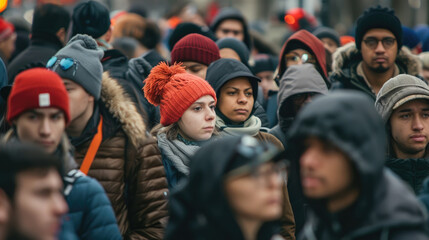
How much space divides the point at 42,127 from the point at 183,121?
1607 mm

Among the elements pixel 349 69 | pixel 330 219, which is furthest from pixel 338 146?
pixel 349 69

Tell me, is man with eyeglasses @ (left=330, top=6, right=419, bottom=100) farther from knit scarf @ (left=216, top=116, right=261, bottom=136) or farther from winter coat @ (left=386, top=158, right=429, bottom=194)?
winter coat @ (left=386, top=158, right=429, bottom=194)

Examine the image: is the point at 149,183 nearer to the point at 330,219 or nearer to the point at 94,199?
the point at 94,199

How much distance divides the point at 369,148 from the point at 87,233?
189 centimetres

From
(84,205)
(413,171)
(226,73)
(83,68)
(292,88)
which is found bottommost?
(413,171)

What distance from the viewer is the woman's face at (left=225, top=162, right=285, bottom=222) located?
3607 mm

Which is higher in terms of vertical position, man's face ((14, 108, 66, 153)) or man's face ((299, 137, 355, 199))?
man's face ((299, 137, 355, 199))

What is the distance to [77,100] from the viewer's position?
5.26 meters

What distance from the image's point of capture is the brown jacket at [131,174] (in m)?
5.14

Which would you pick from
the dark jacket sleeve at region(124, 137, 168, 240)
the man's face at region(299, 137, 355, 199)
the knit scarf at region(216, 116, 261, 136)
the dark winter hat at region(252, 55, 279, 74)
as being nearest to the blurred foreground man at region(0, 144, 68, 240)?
the man's face at region(299, 137, 355, 199)

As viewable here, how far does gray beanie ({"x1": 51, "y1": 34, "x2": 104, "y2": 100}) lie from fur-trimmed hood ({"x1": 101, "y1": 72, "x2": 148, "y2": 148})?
0.39ft

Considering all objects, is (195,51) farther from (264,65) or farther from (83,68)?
(264,65)

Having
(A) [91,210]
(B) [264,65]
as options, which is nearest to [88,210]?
(A) [91,210]

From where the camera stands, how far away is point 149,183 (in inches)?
207
